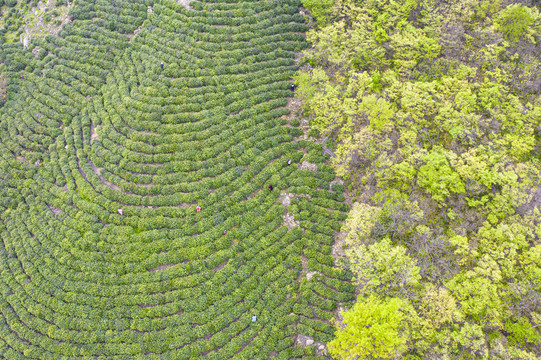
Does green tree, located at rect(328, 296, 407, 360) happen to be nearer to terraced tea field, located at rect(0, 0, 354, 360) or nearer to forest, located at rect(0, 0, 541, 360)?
forest, located at rect(0, 0, 541, 360)

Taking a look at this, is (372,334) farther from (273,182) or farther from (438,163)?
(273,182)

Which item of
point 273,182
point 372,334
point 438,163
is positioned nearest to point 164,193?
point 273,182

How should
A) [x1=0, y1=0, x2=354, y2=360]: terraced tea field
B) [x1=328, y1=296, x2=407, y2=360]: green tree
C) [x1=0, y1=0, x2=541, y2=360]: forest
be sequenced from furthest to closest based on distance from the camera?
[x1=0, y1=0, x2=354, y2=360]: terraced tea field < [x1=0, y1=0, x2=541, y2=360]: forest < [x1=328, y1=296, x2=407, y2=360]: green tree

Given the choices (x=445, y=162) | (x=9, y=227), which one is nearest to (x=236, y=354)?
(x=445, y=162)

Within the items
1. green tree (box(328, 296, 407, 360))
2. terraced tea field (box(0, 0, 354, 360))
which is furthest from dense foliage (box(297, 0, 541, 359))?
terraced tea field (box(0, 0, 354, 360))

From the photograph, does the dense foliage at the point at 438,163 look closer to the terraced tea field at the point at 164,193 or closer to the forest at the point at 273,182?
the forest at the point at 273,182

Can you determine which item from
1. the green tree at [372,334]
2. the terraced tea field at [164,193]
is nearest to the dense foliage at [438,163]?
the green tree at [372,334]
